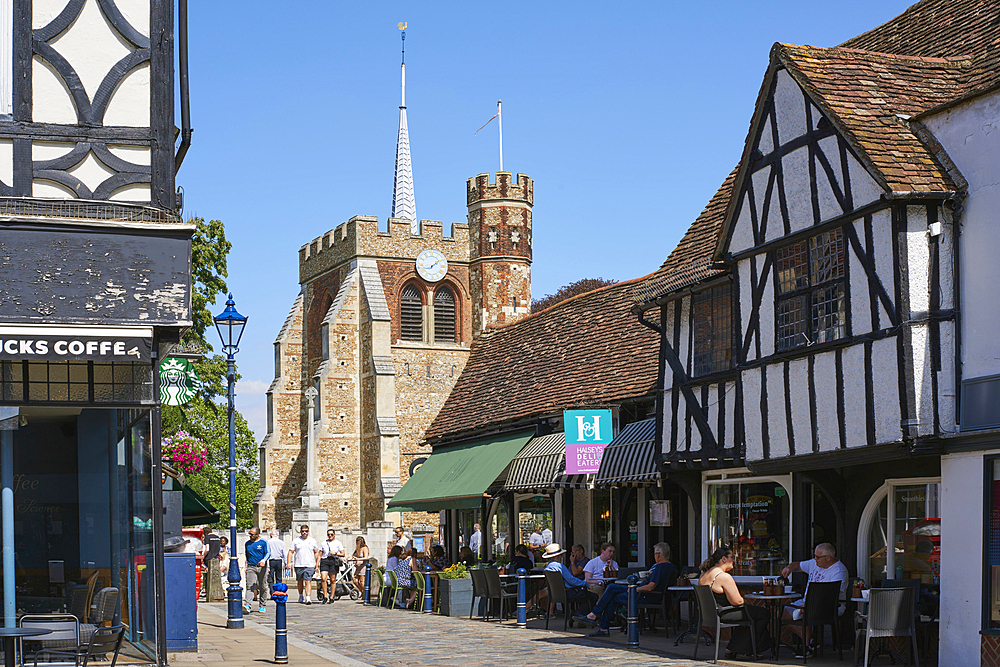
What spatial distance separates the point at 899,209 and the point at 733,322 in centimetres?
382

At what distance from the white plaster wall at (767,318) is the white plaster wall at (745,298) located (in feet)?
0.89

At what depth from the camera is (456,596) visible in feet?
68.9

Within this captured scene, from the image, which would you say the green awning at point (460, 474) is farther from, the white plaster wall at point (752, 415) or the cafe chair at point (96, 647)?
the cafe chair at point (96, 647)

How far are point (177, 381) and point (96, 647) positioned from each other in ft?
16.5

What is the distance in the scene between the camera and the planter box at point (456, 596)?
825 inches

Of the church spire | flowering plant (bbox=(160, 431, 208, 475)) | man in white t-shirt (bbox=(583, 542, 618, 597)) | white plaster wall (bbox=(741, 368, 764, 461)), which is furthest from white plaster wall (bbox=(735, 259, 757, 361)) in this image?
the church spire

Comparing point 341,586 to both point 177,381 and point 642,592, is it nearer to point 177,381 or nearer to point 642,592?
point 642,592

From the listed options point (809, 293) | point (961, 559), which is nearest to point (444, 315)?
point (809, 293)

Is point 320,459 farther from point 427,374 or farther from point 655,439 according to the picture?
point 655,439

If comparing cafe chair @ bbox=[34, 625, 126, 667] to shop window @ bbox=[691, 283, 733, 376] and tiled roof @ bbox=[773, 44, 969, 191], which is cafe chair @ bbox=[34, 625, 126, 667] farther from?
shop window @ bbox=[691, 283, 733, 376]

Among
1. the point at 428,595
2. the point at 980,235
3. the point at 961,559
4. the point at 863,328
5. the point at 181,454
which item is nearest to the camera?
the point at 961,559

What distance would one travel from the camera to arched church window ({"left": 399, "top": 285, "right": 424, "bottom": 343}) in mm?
49969

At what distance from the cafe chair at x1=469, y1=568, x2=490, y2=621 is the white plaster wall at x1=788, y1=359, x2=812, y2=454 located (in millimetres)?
7567

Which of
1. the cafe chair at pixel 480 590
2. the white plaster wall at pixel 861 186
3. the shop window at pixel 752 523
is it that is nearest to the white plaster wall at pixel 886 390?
the white plaster wall at pixel 861 186
